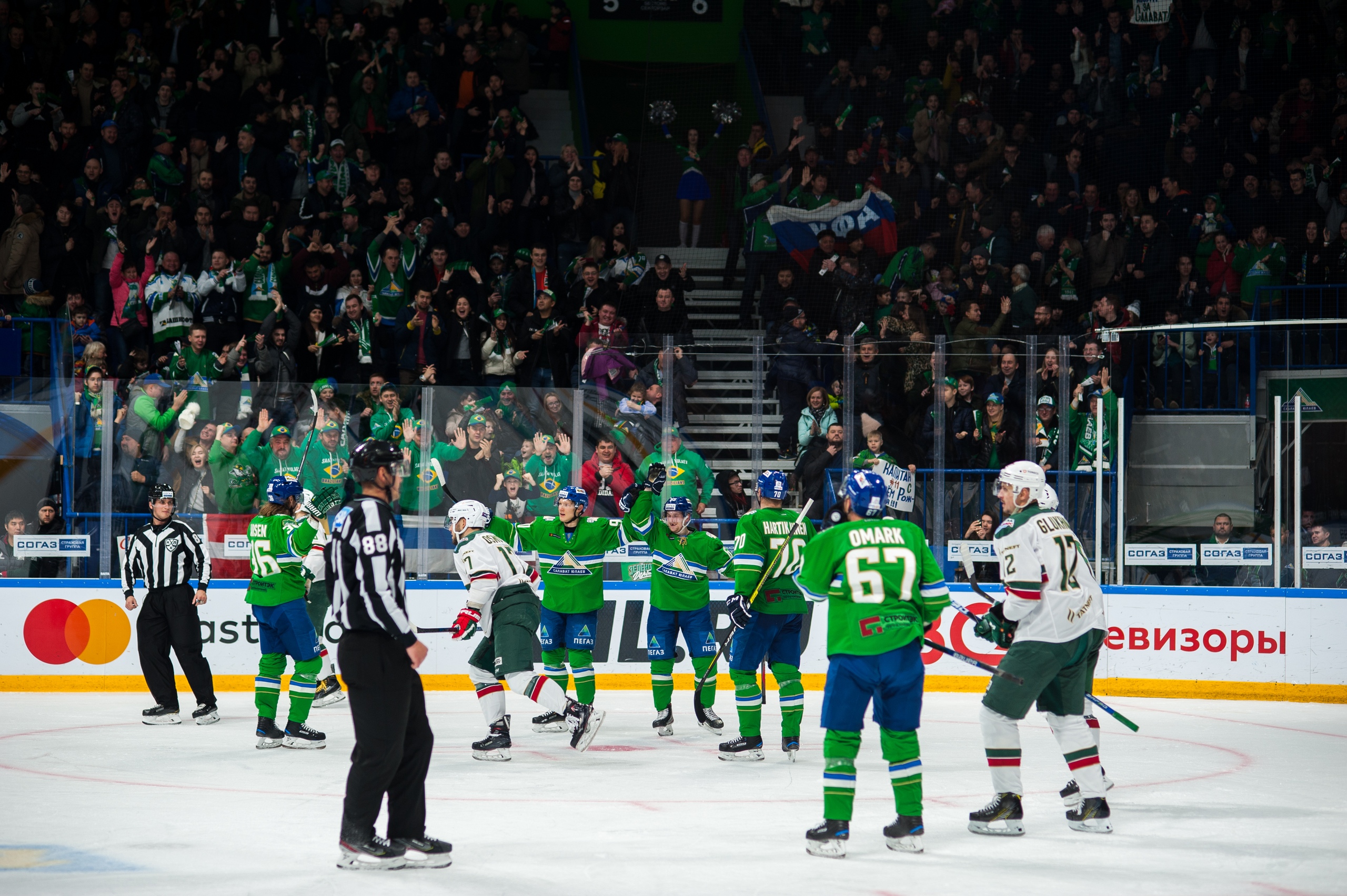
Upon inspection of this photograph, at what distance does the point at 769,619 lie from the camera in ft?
27.1

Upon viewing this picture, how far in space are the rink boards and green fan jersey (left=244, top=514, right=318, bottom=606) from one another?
2.32m

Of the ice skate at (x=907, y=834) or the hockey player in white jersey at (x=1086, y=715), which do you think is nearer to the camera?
the ice skate at (x=907, y=834)

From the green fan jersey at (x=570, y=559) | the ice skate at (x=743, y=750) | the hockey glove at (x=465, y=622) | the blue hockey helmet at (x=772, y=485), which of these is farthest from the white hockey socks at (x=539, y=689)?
the blue hockey helmet at (x=772, y=485)

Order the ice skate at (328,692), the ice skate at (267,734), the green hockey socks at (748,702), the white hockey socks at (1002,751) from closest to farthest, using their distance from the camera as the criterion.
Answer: the white hockey socks at (1002,751) < the green hockey socks at (748,702) < the ice skate at (267,734) < the ice skate at (328,692)

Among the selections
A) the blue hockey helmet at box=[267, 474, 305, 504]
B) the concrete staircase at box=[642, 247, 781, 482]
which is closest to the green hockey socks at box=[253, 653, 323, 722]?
the blue hockey helmet at box=[267, 474, 305, 504]

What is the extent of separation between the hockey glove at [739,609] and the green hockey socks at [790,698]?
0.50 meters

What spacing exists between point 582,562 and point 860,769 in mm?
2210

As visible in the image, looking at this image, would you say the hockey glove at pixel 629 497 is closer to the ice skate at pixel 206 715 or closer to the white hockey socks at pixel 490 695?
the white hockey socks at pixel 490 695

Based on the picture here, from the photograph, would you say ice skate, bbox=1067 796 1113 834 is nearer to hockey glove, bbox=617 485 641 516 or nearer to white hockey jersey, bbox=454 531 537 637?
white hockey jersey, bbox=454 531 537 637

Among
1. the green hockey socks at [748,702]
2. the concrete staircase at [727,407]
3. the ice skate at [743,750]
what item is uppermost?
the concrete staircase at [727,407]

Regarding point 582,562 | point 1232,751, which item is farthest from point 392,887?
point 1232,751

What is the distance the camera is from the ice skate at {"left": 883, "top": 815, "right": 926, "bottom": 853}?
5699mm

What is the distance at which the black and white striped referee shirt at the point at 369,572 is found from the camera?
5184 mm

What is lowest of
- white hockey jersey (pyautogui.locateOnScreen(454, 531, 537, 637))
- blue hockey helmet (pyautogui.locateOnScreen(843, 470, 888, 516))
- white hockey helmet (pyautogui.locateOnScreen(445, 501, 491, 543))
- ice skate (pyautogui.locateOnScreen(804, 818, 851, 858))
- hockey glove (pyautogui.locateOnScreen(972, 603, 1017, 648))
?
ice skate (pyautogui.locateOnScreen(804, 818, 851, 858))
